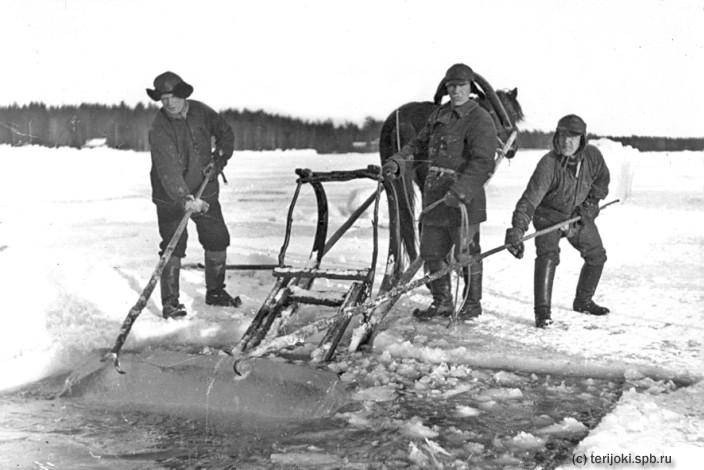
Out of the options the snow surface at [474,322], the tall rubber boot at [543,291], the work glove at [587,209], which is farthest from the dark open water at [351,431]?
the work glove at [587,209]

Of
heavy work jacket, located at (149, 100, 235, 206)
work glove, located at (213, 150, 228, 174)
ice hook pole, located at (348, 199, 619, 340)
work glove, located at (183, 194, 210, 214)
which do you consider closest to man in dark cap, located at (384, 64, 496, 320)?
ice hook pole, located at (348, 199, 619, 340)

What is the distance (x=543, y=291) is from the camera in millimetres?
5391

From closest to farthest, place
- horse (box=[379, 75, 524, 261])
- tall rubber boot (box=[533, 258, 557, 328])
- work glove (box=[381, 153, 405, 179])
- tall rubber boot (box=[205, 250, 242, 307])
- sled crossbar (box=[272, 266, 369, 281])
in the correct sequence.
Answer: sled crossbar (box=[272, 266, 369, 281]), work glove (box=[381, 153, 405, 179]), tall rubber boot (box=[533, 258, 557, 328]), tall rubber boot (box=[205, 250, 242, 307]), horse (box=[379, 75, 524, 261])

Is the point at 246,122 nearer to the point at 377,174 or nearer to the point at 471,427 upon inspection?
the point at 377,174

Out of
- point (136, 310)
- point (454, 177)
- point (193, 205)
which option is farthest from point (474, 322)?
point (136, 310)

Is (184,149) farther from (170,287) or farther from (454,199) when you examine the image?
(454,199)

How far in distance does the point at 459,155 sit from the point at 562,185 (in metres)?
0.80

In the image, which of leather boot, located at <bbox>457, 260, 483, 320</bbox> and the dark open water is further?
leather boot, located at <bbox>457, 260, 483, 320</bbox>

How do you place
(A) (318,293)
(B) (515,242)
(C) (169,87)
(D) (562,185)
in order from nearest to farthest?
(A) (318,293)
(B) (515,242)
(D) (562,185)
(C) (169,87)

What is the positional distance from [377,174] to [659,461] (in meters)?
2.55

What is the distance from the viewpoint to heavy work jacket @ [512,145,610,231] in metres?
5.27

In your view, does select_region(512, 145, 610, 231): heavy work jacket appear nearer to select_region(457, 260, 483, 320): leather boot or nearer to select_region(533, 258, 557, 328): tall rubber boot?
select_region(533, 258, 557, 328): tall rubber boot

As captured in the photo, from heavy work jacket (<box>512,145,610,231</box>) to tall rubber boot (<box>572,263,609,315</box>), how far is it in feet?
1.90

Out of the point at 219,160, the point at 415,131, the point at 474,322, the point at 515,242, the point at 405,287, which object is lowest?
the point at 474,322
